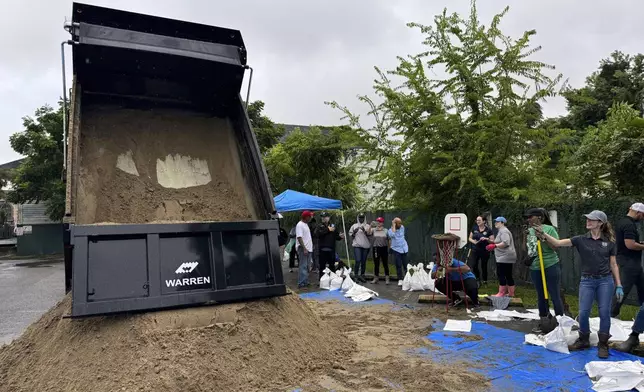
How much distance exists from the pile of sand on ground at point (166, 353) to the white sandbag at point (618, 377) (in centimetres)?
257

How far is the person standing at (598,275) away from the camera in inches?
205

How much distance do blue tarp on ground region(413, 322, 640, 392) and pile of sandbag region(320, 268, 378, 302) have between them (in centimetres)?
291

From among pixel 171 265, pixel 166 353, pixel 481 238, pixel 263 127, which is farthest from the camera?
pixel 263 127

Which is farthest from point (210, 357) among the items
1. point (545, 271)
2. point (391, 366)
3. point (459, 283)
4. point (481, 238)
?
point (481, 238)

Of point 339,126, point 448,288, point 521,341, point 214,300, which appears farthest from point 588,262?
point 339,126

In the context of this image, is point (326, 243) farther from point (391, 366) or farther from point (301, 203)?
point (391, 366)

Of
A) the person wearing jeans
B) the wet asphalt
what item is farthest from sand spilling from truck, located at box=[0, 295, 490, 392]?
the person wearing jeans

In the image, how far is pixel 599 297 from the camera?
528cm

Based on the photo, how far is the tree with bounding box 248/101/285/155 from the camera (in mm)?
27719

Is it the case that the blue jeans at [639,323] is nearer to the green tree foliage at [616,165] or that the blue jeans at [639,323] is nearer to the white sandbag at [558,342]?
the white sandbag at [558,342]

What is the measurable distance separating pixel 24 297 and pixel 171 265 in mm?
8530

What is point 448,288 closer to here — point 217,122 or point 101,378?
point 217,122

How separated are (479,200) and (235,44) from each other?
7.74m

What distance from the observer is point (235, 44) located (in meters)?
5.66
